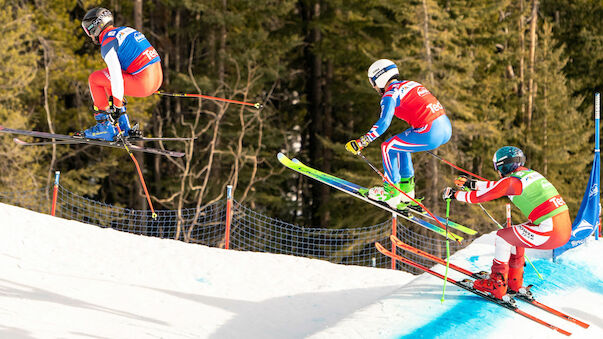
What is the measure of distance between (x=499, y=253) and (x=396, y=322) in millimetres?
1364

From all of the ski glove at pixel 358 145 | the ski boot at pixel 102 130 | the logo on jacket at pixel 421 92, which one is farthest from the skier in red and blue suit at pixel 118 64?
the logo on jacket at pixel 421 92

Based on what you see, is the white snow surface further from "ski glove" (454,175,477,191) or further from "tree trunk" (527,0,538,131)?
"tree trunk" (527,0,538,131)

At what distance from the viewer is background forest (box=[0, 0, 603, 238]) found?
1758 centimetres

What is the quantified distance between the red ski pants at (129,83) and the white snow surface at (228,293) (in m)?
2.42

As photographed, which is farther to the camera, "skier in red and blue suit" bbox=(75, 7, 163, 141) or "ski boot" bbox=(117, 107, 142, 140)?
"ski boot" bbox=(117, 107, 142, 140)

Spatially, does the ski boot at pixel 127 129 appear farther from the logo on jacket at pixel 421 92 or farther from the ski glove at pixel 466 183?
the ski glove at pixel 466 183

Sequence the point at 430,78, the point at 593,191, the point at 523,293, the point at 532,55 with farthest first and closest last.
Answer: the point at 532,55, the point at 430,78, the point at 593,191, the point at 523,293

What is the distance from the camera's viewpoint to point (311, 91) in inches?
896

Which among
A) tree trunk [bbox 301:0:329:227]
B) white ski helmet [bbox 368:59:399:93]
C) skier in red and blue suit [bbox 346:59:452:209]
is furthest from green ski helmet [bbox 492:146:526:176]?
tree trunk [bbox 301:0:329:227]

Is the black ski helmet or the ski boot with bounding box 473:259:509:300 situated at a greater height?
the black ski helmet

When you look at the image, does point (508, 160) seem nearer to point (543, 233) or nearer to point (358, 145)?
point (543, 233)

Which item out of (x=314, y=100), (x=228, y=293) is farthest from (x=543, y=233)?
(x=314, y=100)

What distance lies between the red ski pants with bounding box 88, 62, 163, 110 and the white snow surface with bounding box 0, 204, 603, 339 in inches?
95.4

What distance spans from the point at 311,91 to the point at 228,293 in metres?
15.1
